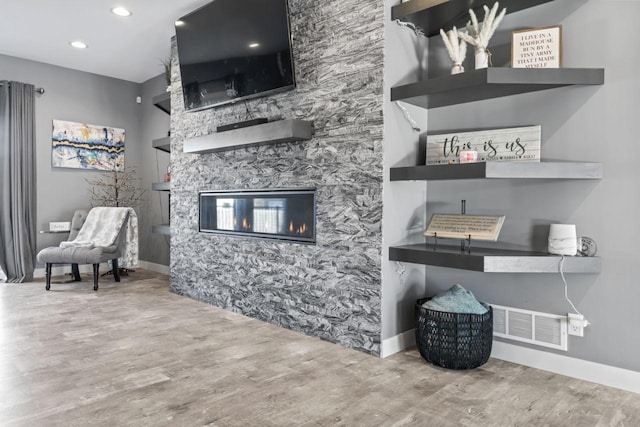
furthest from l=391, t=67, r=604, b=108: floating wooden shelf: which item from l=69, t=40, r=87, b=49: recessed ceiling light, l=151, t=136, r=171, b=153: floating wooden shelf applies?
l=69, t=40, r=87, b=49: recessed ceiling light

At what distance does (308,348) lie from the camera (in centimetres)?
251

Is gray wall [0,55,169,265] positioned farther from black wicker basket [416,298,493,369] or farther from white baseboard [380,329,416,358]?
black wicker basket [416,298,493,369]

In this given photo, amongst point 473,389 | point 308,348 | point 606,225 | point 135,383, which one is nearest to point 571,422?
point 473,389

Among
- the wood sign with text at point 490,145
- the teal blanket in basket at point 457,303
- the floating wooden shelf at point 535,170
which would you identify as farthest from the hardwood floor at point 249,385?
the wood sign with text at point 490,145

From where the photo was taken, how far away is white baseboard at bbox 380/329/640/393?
6.46 feet

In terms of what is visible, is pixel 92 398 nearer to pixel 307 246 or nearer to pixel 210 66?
pixel 307 246

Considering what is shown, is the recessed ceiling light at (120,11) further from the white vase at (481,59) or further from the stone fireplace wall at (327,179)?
the white vase at (481,59)

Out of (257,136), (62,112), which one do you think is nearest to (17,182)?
(62,112)

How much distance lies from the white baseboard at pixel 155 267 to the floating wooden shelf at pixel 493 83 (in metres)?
3.82

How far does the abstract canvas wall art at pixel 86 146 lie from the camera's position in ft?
16.5

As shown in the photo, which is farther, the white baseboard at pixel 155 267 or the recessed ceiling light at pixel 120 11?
the white baseboard at pixel 155 267

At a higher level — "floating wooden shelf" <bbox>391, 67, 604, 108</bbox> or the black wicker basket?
"floating wooden shelf" <bbox>391, 67, 604, 108</bbox>

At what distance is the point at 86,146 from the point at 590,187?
5325 mm

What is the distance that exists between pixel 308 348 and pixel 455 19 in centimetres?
209
